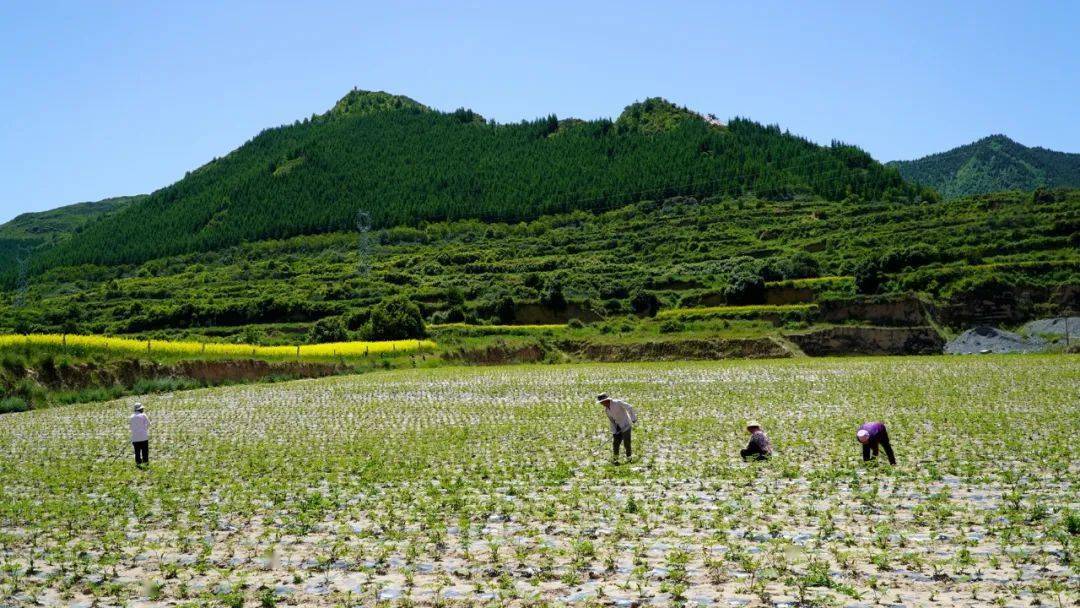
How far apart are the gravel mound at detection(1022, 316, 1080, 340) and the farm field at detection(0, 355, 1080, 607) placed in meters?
38.6

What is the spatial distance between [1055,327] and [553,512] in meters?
61.4

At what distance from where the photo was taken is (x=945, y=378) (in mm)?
40969

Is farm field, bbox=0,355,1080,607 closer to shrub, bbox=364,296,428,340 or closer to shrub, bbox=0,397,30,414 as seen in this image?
shrub, bbox=0,397,30,414

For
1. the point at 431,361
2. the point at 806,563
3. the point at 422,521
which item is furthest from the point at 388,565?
the point at 431,361

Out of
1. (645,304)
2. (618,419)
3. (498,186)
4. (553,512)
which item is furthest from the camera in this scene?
(498,186)

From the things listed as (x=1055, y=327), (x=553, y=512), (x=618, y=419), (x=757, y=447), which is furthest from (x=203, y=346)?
(x=1055, y=327)

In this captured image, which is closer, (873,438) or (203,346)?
(873,438)

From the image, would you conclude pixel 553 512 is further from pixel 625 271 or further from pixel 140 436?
pixel 625 271

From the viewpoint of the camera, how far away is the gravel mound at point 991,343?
61688 millimetres

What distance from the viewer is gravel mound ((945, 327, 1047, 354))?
6169 cm

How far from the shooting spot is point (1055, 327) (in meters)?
64.9

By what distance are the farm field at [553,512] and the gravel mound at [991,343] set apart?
3476 centimetres

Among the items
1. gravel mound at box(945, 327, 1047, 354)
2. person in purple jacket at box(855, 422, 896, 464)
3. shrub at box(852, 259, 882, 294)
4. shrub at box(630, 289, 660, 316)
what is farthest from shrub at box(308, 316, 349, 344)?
person in purple jacket at box(855, 422, 896, 464)

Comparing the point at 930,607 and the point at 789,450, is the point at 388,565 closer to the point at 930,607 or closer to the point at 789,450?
the point at 930,607
